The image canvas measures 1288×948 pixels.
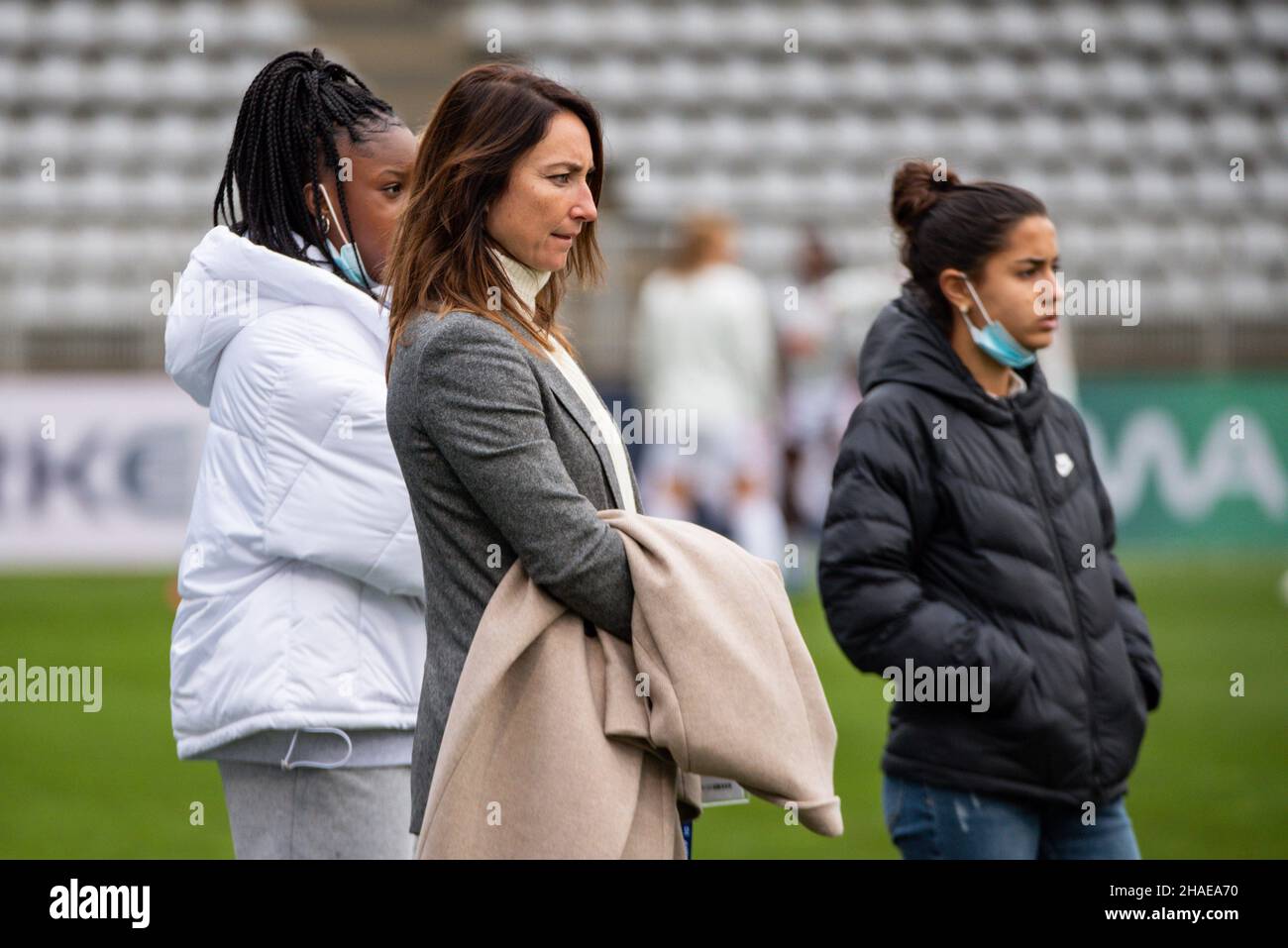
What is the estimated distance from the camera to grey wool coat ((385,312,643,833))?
2.52 metres

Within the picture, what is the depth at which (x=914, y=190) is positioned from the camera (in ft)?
12.0

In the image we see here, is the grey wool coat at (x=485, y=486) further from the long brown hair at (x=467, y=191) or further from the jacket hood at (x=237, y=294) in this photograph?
the jacket hood at (x=237, y=294)

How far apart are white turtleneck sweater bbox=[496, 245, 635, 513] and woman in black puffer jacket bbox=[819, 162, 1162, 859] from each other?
0.78 m

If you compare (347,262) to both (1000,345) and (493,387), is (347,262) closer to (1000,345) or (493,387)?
(493,387)

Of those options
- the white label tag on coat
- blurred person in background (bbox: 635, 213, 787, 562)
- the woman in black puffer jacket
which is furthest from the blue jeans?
blurred person in background (bbox: 635, 213, 787, 562)

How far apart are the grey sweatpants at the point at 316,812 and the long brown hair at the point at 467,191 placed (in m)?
Answer: 0.75

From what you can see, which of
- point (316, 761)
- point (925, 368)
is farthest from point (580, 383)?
point (925, 368)

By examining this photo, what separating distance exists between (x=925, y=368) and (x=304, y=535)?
1.31 metres

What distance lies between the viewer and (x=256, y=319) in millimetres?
3047

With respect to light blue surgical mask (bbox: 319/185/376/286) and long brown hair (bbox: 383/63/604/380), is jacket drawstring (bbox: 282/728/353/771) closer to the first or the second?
long brown hair (bbox: 383/63/604/380)

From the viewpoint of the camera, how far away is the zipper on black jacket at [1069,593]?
3293mm

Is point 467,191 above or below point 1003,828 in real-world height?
above

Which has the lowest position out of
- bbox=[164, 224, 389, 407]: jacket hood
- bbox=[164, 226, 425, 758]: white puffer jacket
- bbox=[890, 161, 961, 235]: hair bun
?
bbox=[164, 226, 425, 758]: white puffer jacket
